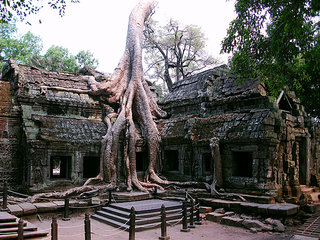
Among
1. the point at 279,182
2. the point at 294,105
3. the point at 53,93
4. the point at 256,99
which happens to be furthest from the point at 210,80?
the point at 53,93

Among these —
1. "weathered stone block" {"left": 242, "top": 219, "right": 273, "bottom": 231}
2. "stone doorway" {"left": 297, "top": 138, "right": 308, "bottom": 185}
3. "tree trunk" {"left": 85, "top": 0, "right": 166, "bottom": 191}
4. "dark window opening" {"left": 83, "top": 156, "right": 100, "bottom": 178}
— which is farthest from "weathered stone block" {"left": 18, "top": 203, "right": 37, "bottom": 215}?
"stone doorway" {"left": 297, "top": 138, "right": 308, "bottom": 185}

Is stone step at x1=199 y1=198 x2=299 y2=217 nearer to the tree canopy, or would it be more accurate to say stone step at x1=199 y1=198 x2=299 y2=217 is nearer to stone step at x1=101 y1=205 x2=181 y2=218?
stone step at x1=101 y1=205 x2=181 y2=218

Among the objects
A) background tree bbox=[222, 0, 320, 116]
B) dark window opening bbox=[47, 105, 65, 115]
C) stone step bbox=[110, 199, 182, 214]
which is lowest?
stone step bbox=[110, 199, 182, 214]

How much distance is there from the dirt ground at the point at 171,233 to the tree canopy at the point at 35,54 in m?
18.2

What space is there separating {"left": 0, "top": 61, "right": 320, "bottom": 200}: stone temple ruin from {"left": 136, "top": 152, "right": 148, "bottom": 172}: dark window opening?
0.15 ft

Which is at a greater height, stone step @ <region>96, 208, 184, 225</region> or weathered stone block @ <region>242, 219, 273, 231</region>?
stone step @ <region>96, 208, 184, 225</region>

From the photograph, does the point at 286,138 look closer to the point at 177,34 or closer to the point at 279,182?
the point at 279,182

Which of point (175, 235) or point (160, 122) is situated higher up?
point (160, 122)

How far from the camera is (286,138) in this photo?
37.3ft

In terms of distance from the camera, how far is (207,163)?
13.0 m

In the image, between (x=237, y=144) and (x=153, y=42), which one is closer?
(x=237, y=144)

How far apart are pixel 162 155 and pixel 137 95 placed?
310 centimetres

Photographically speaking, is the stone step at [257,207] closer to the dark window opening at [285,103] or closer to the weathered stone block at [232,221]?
the weathered stone block at [232,221]

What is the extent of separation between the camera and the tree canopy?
24.9 meters
